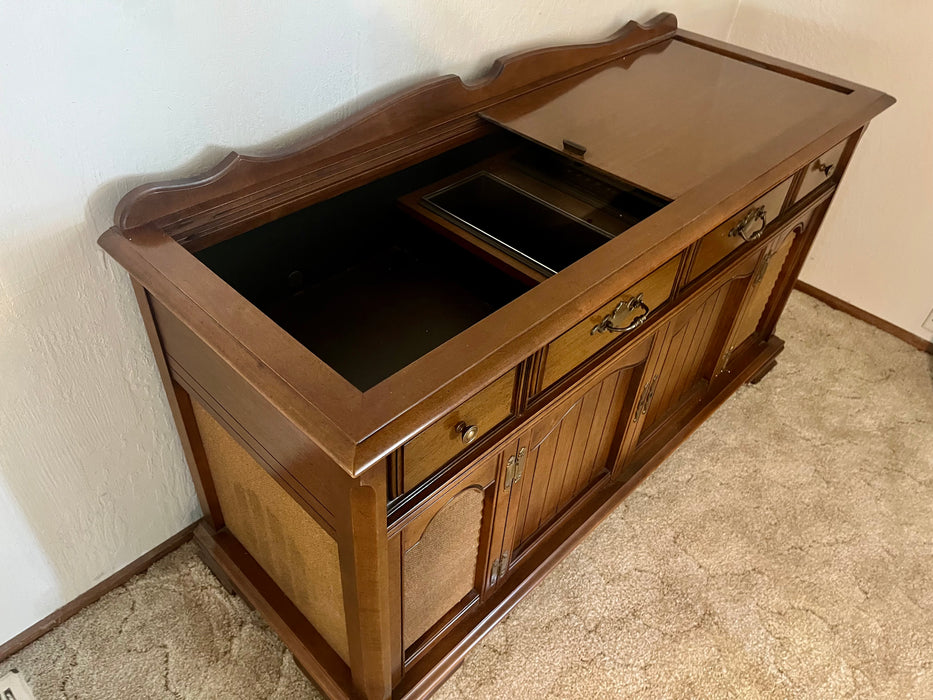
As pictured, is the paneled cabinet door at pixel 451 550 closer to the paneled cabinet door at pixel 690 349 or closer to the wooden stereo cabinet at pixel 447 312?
the wooden stereo cabinet at pixel 447 312

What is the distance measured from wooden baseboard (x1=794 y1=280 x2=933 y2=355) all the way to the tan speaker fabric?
1.36 meters

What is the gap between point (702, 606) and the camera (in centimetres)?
124

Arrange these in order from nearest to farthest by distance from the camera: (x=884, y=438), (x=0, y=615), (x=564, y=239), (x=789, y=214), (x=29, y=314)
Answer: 1. (x=29, y=314)
2. (x=564, y=239)
3. (x=0, y=615)
4. (x=789, y=214)
5. (x=884, y=438)

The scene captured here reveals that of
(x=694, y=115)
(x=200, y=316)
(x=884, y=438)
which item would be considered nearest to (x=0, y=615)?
(x=200, y=316)

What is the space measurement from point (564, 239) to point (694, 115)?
15.4 inches

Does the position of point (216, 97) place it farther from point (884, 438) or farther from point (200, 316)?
point (884, 438)

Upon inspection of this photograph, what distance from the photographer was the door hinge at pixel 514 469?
35.8 inches

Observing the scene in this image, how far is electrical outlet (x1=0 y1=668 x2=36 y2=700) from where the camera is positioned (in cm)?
106

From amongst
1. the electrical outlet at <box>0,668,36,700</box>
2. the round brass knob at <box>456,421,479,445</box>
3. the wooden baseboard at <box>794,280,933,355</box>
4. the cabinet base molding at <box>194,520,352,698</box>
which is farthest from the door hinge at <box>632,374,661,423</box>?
the electrical outlet at <box>0,668,36,700</box>

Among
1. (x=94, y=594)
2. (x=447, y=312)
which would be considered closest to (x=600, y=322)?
(x=447, y=312)

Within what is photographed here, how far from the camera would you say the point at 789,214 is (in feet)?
4.14

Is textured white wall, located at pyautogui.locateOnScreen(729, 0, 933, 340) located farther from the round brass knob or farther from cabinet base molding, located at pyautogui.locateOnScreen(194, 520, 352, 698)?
cabinet base molding, located at pyautogui.locateOnScreen(194, 520, 352, 698)

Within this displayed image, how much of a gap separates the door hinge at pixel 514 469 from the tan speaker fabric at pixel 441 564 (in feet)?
0.14

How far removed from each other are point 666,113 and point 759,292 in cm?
46
